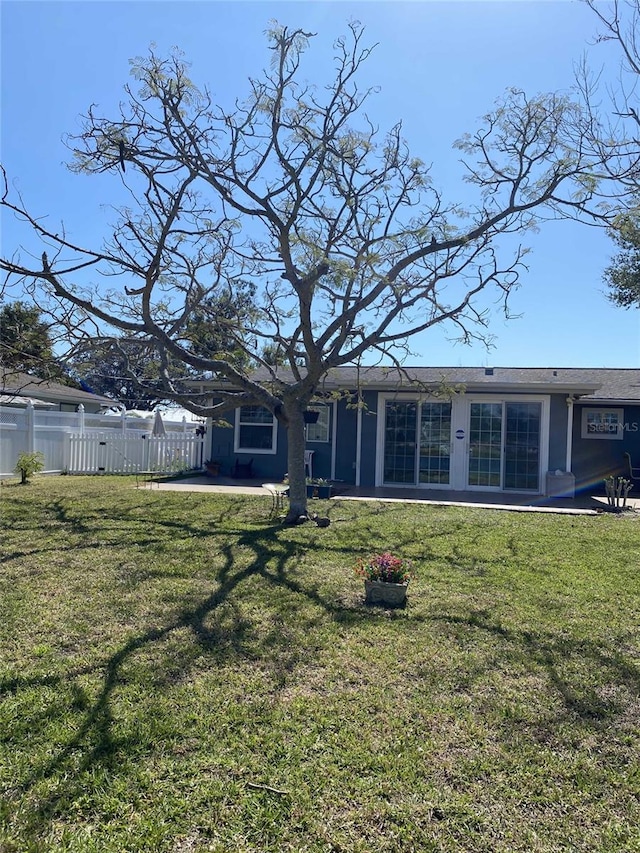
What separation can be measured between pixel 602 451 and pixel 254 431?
28.8ft

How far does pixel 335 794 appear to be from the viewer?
2.47 meters

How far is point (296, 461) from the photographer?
888cm

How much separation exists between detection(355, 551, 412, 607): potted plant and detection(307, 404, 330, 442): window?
8.97 meters

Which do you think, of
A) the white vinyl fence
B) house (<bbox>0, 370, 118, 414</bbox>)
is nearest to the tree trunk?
the white vinyl fence

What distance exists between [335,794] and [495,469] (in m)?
11.3

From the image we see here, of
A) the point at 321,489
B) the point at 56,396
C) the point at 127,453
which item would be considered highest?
the point at 56,396

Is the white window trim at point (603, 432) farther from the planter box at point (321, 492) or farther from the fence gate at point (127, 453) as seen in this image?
the fence gate at point (127, 453)

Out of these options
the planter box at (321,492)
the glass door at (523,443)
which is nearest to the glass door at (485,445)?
the glass door at (523,443)

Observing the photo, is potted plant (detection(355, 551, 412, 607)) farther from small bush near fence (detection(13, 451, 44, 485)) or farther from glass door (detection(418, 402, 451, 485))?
small bush near fence (detection(13, 451, 44, 485))

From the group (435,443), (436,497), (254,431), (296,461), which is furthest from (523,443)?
(254,431)

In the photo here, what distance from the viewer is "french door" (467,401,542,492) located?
12805mm

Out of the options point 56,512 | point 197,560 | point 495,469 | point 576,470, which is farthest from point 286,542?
point 576,470

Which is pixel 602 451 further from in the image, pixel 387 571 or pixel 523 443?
pixel 387 571

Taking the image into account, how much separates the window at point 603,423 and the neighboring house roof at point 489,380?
0.52 metres
